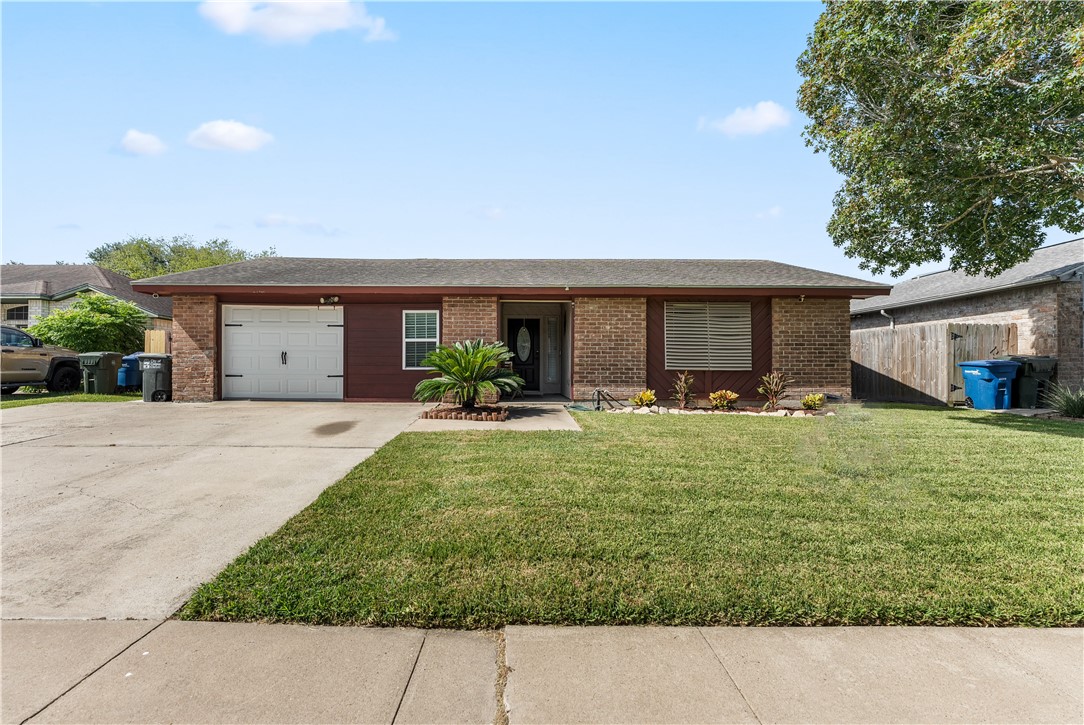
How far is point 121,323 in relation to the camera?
17.3m

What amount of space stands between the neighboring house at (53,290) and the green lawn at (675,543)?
20015 mm

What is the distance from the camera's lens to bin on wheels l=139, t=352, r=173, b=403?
39.3 ft

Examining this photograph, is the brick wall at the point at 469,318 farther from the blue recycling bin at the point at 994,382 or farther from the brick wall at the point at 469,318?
the blue recycling bin at the point at 994,382

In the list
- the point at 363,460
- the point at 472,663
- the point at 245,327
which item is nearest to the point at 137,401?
the point at 245,327

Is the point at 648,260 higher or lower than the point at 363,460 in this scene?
higher

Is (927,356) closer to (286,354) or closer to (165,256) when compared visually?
(286,354)

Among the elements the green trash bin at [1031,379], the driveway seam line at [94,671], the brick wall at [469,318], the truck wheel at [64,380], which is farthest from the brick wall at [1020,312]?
the truck wheel at [64,380]

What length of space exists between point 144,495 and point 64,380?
13639 millimetres

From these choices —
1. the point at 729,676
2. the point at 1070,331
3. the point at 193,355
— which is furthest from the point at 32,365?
the point at 1070,331

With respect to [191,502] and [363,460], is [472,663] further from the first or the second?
[363,460]

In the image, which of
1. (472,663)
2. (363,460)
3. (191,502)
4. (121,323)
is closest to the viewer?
(472,663)

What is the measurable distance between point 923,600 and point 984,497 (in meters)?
2.61

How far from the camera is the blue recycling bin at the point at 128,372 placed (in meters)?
14.0

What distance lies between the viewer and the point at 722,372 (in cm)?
1226
